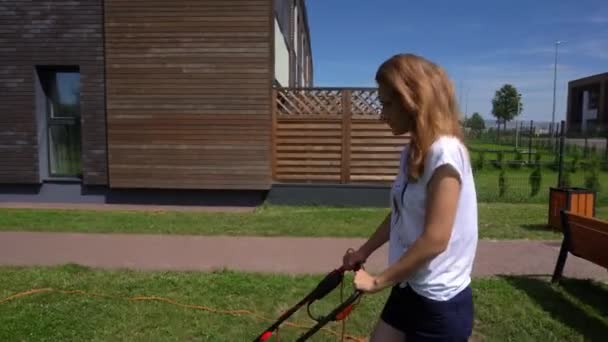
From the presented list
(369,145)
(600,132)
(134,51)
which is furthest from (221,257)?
(600,132)

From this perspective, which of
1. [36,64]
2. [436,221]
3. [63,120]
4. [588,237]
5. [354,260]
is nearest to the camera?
[436,221]

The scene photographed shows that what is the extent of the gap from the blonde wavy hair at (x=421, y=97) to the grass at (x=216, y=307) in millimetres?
2572

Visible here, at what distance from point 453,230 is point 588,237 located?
3.47 metres

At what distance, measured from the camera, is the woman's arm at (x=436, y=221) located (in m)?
1.79

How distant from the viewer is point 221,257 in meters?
6.27

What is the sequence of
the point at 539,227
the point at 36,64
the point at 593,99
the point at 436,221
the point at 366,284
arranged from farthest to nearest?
1. the point at 593,99
2. the point at 36,64
3. the point at 539,227
4. the point at 366,284
5. the point at 436,221

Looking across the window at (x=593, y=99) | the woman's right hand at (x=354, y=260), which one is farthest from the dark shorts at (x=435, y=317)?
the window at (x=593, y=99)

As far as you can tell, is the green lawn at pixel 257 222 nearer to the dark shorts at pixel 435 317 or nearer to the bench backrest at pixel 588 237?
the bench backrest at pixel 588 237

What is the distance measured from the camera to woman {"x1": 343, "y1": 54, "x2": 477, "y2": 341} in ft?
5.95

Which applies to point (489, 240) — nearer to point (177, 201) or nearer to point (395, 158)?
point (395, 158)

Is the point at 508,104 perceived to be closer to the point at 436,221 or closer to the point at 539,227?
the point at 539,227

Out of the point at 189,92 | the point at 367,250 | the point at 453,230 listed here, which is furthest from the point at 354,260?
the point at 189,92

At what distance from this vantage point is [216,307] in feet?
15.0

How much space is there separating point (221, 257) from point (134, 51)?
5.62 meters
